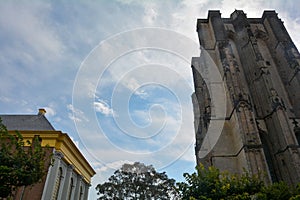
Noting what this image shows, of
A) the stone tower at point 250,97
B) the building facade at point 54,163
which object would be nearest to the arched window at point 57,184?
the building facade at point 54,163

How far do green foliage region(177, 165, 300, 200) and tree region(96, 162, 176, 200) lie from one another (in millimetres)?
17726

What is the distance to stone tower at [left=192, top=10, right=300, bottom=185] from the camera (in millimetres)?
15250

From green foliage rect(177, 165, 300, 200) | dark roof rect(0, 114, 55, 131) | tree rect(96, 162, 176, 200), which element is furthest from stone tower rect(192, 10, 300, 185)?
dark roof rect(0, 114, 55, 131)

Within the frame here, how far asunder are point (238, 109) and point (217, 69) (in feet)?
21.4

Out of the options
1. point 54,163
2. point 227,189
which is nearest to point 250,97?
point 227,189

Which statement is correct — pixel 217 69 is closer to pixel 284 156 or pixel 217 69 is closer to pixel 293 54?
pixel 293 54

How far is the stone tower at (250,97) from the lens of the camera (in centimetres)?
1525

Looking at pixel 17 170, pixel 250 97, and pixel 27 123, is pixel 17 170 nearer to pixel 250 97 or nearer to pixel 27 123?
pixel 27 123

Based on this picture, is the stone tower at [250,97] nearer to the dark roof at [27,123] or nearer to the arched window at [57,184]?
the arched window at [57,184]

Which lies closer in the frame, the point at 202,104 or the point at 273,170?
the point at 273,170

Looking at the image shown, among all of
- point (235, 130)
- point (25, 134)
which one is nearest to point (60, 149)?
point (25, 134)

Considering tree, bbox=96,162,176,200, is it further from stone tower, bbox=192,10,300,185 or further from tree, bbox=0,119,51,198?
tree, bbox=0,119,51,198

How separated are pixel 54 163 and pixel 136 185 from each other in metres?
15.5

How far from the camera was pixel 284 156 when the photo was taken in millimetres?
15328
